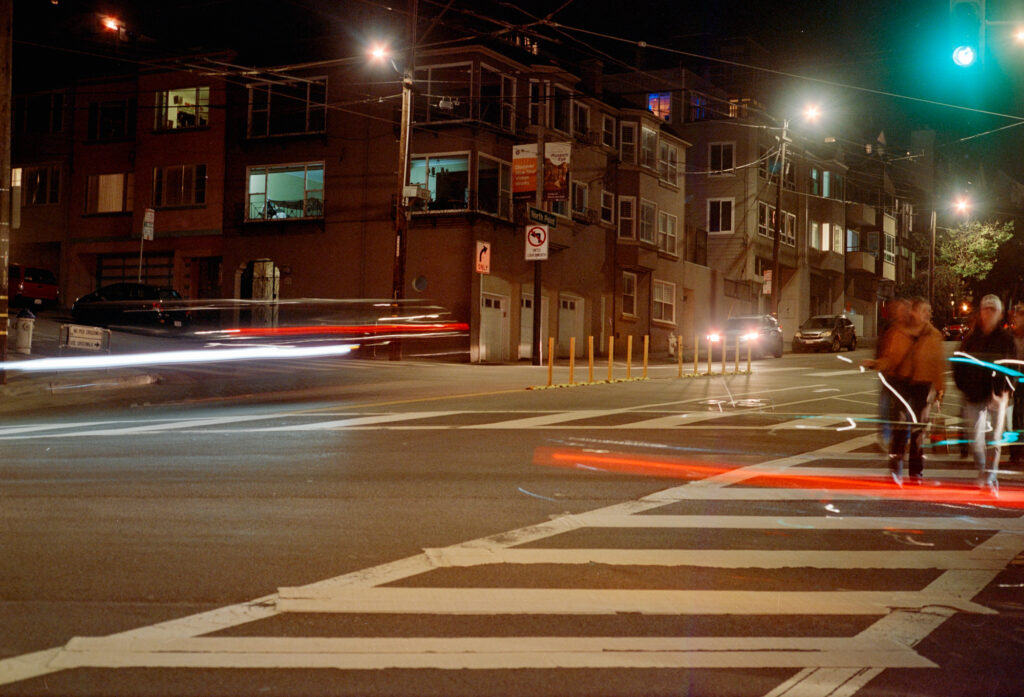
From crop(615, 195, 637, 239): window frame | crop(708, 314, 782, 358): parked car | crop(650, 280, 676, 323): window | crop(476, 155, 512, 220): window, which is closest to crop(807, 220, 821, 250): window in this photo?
crop(650, 280, 676, 323): window

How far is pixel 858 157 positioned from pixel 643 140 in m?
28.1

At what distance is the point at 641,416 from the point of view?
631 inches

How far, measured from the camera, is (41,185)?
42.6m

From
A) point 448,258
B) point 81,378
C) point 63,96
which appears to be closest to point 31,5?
point 63,96

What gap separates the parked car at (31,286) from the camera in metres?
37.5

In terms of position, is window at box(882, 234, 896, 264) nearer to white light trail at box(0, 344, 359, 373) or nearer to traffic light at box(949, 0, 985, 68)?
white light trail at box(0, 344, 359, 373)

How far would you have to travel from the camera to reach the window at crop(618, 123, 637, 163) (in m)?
42.4

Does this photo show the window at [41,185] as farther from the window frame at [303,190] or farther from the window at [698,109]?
the window at [698,109]

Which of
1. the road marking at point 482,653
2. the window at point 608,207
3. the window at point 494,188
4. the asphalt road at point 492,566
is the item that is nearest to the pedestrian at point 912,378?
the asphalt road at point 492,566

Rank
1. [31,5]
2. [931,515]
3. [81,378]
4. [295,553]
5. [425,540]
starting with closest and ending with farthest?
[295,553] → [425,540] → [931,515] → [81,378] → [31,5]

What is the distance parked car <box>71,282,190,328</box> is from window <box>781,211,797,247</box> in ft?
111

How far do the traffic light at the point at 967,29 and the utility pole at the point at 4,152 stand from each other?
1583 cm

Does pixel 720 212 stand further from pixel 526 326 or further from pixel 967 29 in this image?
pixel 967 29

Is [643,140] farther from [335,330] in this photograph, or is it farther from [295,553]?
[295,553]
